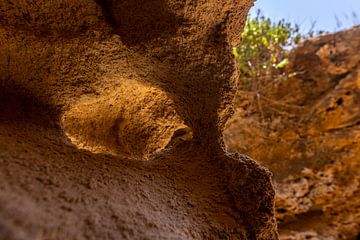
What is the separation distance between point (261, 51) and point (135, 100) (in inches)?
120

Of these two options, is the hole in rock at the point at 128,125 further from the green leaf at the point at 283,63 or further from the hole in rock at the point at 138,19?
the green leaf at the point at 283,63

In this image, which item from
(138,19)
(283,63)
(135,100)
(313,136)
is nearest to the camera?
(138,19)

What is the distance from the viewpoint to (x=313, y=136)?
3836mm

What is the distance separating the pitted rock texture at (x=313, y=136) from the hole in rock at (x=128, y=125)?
98.8 inches

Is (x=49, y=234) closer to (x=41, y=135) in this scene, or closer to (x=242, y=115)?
(x=41, y=135)

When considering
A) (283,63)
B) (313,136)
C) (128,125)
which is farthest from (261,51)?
(128,125)

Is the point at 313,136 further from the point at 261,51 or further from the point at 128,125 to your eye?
the point at 128,125

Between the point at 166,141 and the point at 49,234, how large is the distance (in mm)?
879

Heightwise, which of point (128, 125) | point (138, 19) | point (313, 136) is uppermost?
point (313, 136)

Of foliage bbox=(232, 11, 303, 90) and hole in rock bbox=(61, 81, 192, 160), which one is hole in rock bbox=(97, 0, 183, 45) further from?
foliage bbox=(232, 11, 303, 90)

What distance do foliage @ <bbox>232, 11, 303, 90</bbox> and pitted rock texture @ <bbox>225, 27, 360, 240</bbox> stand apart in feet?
0.44

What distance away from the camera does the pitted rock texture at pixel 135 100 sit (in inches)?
34.8

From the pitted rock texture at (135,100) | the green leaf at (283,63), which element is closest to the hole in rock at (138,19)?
the pitted rock texture at (135,100)

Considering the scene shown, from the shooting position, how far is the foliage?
411 cm
